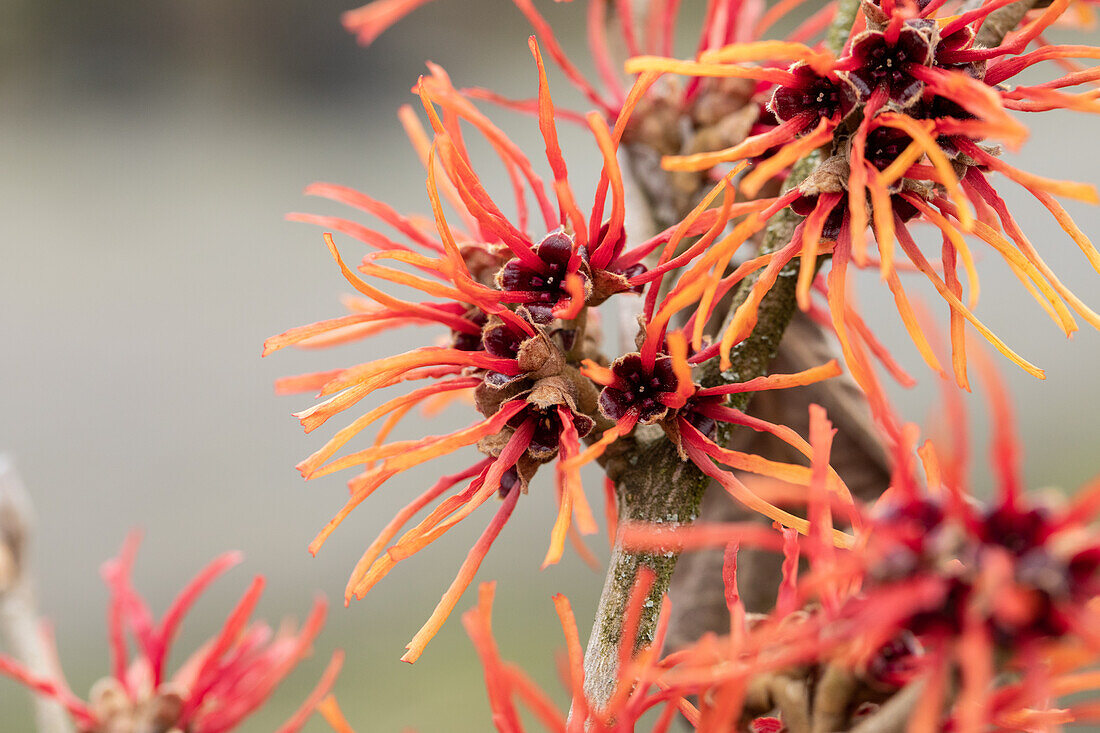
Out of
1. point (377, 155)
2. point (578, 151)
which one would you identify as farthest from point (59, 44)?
point (578, 151)

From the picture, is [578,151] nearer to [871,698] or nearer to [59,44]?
[59,44]

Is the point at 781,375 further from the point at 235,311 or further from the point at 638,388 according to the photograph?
the point at 235,311

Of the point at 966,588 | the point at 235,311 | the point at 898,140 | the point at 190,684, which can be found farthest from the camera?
the point at 235,311

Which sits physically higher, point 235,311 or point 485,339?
point 235,311

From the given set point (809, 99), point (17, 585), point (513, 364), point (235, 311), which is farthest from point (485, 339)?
point (235, 311)

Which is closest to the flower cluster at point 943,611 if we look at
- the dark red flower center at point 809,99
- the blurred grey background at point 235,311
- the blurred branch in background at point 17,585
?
the dark red flower center at point 809,99

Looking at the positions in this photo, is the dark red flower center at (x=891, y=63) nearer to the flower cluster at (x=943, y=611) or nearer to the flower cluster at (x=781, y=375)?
the flower cluster at (x=781, y=375)

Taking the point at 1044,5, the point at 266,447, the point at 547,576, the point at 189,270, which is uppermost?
the point at 189,270

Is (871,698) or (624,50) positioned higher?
(624,50)
